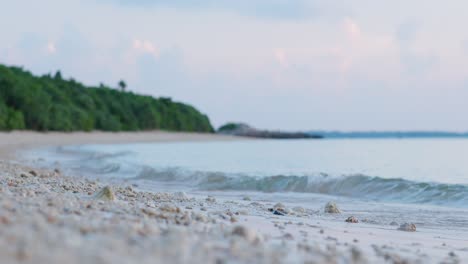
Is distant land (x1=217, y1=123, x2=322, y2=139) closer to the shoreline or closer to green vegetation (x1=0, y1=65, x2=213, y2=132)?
green vegetation (x1=0, y1=65, x2=213, y2=132)

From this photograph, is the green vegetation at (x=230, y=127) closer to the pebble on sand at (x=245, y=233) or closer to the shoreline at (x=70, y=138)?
the shoreline at (x=70, y=138)

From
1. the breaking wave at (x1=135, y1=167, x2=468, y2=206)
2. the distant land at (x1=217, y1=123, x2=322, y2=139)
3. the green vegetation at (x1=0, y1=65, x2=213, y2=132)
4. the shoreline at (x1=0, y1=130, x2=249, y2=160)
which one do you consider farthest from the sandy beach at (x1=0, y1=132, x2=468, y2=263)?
the distant land at (x1=217, y1=123, x2=322, y2=139)

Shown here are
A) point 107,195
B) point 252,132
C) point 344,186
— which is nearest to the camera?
point 107,195

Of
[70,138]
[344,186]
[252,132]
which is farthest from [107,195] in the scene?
[252,132]

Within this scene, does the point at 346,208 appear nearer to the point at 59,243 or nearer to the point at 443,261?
the point at 443,261

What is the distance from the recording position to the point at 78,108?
60625mm

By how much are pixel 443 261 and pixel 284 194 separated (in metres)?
7.54

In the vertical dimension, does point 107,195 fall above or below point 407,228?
above

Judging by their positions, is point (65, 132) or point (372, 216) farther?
point (65, 132)

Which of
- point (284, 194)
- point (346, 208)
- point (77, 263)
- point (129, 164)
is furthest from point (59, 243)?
point (129, 164)

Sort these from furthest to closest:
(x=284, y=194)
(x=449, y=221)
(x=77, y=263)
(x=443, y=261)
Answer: (x=284, y=194)
(x=449, y=221)
(x=443, y=261)
(x=77, y=263)

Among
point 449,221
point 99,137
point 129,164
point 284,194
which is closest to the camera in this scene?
point 449,221

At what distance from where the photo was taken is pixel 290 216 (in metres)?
7.28

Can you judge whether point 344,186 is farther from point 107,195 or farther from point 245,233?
point 245,233
